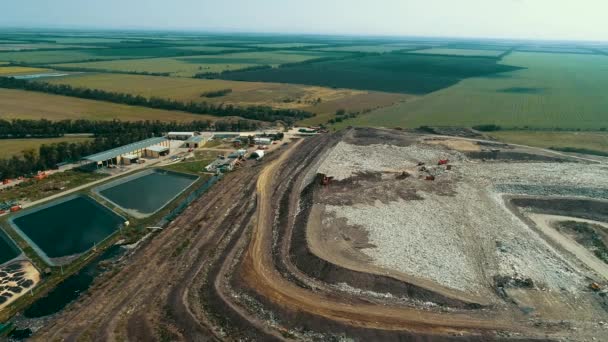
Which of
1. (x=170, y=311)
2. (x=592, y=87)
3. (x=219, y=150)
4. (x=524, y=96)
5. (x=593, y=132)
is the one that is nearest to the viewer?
(x=170, y=311)

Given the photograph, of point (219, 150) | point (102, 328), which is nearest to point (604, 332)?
point (102, 328)

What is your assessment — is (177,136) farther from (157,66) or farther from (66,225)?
(157,66)

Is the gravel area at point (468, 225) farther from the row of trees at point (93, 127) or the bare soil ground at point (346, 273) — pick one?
the row of trees at point (93, 127)

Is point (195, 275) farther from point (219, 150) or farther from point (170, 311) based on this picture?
point (219, 150)

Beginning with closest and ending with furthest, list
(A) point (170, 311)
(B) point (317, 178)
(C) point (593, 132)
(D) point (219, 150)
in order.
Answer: (A) point (170, 311) < (B) point (317, 178) < (D) point (219, 150) < (C) point (593, 132)

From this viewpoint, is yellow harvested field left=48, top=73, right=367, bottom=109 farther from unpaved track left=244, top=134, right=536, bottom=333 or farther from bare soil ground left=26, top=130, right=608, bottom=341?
unpaved track left=244, top=134, right=536, bottom=333

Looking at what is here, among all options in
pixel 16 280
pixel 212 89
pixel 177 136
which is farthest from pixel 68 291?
pixel 212 89
